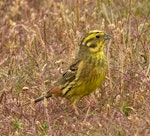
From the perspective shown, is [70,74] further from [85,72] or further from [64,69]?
[64,69]

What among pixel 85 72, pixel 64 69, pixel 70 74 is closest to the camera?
pixel 85 72

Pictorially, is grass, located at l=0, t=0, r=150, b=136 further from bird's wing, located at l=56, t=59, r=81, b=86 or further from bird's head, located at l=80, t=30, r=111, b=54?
bird's head, located at l=80, t=30, r=111, b=54

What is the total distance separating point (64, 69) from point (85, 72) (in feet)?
3.58

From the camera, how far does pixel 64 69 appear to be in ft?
27.9

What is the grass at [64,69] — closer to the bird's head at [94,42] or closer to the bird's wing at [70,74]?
the bird's wing at [70,74]

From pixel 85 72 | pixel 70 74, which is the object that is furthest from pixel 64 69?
pixel 85 72

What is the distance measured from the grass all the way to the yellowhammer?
0.49 ft

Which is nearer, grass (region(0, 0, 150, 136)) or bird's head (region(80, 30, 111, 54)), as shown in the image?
grass (region(0, 0, 150, 136))

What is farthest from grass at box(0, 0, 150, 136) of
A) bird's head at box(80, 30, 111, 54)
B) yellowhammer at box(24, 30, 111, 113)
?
bird's head at box(80, 30, 111, 54)

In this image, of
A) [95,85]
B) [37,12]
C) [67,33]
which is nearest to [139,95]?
[95,85]

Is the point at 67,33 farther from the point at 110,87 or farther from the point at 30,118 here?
the point at 30,118

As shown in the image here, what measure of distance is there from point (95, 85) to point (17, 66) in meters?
1.64

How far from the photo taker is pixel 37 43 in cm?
890

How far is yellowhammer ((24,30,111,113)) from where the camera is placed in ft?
24.3
